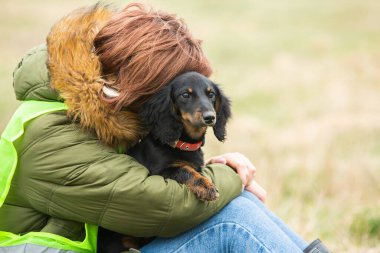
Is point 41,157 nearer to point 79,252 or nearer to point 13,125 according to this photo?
point 13,125

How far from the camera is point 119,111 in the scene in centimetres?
256

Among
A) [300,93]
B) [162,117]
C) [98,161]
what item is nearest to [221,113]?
[162,117]

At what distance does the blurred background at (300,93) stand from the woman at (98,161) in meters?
0.47

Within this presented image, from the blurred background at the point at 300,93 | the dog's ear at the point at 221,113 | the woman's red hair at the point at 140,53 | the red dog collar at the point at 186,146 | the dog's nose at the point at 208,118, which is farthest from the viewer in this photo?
the blurred background at the point at 300,93

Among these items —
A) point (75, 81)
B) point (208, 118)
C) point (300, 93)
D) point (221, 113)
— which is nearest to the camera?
point (75, 81)

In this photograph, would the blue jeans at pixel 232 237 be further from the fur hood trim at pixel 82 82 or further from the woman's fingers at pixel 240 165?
the fur hood trim at pixel 82 82

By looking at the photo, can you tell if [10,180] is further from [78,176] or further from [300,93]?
[300,93]

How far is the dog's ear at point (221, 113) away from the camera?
121 inches

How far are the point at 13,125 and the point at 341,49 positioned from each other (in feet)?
38.2

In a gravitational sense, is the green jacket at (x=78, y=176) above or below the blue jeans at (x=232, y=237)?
above

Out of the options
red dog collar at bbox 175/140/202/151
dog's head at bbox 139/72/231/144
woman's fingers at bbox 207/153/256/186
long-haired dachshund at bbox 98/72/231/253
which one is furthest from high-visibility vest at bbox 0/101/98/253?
woman's fingers at bbox 207/153/256/186

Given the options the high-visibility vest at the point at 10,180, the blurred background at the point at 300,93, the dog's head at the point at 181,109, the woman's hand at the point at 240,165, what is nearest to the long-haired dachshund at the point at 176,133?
the dog's head at the point at 181,109

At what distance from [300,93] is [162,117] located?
25.6 feet

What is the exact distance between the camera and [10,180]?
236 cm
